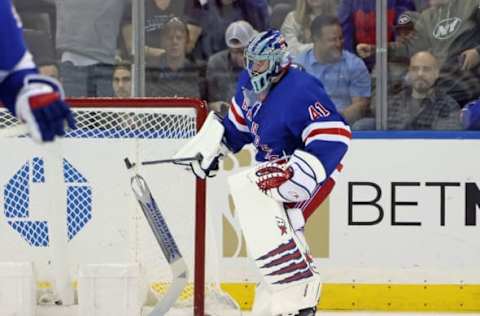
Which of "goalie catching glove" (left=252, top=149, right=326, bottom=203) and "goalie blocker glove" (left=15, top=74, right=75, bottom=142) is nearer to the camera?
"goalie blocker glove" (left=15, top=74, right=75, bottom=142)

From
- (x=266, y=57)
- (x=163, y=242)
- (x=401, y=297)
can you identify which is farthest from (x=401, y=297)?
(x=266, y=57)

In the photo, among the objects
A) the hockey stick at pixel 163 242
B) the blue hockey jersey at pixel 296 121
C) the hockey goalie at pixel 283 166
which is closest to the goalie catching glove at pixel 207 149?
the hockey goalie at pixel 283 166

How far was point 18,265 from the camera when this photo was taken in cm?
596

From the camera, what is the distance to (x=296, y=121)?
16.6 ft

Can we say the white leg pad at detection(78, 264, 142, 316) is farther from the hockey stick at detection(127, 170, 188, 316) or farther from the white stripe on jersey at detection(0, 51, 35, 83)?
the white stripe on jersey at detection(0, 51, 35, 83)

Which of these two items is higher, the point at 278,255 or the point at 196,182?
the point at 196,182

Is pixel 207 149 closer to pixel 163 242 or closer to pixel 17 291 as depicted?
pixel 163 242

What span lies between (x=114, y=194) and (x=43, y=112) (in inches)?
118

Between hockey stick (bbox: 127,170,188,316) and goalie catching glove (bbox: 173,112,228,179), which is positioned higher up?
goalie catching glove (bbox: 173,112,228,179)

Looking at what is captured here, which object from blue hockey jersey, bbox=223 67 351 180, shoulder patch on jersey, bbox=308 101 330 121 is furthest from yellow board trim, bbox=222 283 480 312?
shoulder patch on jersey, bbox=308 101 330 121

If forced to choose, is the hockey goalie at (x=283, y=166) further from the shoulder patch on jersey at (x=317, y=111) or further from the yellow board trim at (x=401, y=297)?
the yellow board trim at (x=401, y=297)

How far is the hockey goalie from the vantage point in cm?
498

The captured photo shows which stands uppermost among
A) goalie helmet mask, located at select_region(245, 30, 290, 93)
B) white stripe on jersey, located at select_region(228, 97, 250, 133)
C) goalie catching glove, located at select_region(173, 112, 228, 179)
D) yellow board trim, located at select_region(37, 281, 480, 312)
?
goalie helmet mask, located at select_region(245, 30, 290, 93)

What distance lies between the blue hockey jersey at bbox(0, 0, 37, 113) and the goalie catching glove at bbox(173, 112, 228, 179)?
2.07m
